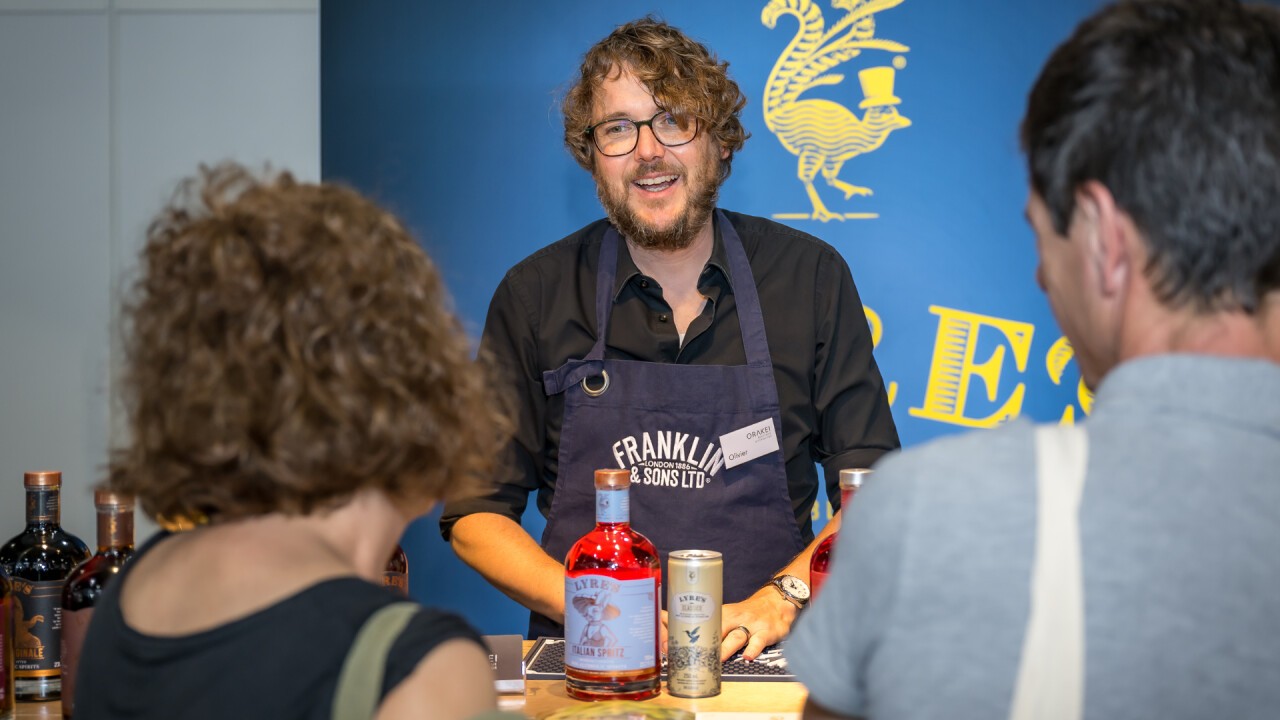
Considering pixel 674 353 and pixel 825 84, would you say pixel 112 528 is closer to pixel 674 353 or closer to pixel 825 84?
pixel 674 353

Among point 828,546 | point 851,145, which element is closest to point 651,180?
point 851,145

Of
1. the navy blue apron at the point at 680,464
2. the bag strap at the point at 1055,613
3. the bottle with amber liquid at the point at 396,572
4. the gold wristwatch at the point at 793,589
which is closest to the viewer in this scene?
the bag strap at the point at 1055,613

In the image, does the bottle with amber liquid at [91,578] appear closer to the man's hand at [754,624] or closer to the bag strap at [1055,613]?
the man's hand at [754,624]

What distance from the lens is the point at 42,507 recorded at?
1.45 metres

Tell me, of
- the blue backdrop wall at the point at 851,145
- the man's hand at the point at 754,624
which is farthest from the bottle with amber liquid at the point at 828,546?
the blue backdrop wall at the point at 851,145

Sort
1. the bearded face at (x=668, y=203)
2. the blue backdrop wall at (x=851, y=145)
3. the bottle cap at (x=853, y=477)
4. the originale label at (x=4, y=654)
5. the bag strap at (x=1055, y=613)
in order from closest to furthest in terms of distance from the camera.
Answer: the bag strap at (x=1055, y=613), the bottle cap at (x=853, y=477), the originale label at (x=4, y=654), the bearded face at (x=668, y=203), the blue backdrop wall at (x=851, y=145)

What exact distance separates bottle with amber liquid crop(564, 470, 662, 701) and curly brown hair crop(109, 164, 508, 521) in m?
0.44

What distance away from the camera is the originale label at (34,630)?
1441 mm

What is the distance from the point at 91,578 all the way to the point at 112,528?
0.06 metres

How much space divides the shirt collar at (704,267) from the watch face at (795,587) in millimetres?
631

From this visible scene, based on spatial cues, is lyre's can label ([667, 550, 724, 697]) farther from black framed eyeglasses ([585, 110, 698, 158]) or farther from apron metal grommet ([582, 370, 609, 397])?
black framed eyeglasses ([585, 110, 698, 158])

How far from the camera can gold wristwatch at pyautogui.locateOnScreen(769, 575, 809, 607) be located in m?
1.69

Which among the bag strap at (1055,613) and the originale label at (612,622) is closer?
the bag strap at (1055,613)

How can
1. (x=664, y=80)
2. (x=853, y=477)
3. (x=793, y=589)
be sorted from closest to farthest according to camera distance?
(x=853, y=477), (x=793, y=589), (x=664, y=80)
